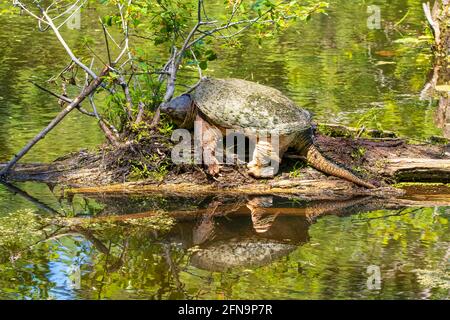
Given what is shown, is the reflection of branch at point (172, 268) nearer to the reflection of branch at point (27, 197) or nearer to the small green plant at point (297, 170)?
the reflection of branch at point (27, 197)

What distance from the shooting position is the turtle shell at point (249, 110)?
760 cm

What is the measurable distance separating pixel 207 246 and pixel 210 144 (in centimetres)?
134

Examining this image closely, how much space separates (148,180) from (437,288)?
9.43ft

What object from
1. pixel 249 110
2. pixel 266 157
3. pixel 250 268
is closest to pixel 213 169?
pixel 266 157

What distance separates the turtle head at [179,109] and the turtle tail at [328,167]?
1.11 m

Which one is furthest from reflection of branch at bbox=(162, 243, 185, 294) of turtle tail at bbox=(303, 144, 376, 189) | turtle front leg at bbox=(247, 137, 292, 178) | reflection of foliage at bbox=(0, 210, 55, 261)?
turtle tail at bbox=(303, 144, 376, 189)

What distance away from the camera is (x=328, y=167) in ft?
25.3

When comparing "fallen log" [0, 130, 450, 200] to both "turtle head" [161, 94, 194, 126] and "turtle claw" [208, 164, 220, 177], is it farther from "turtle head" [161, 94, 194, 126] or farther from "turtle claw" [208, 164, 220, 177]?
"turtle head" [161, 94, 194, 126]

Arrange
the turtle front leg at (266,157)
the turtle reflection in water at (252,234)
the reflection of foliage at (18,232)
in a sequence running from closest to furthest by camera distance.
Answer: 1. the turtle reflection in water at (252,234)
2. the reflection of foliage at (18,232)
3. the turtle front leg at (266,157)

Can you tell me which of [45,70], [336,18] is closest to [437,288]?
[45,70]

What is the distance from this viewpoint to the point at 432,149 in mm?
8070

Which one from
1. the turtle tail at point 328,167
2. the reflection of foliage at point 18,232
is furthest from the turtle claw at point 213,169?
the reflection of foliage at point 18,232

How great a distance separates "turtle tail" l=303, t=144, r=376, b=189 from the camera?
25.2 ft
